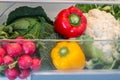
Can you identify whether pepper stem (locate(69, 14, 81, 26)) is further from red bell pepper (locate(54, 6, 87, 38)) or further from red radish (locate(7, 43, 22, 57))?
red radish (locate(7, 43, 22, 57))

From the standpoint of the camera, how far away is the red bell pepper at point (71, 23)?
1.07m

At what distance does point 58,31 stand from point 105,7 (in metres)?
0.31

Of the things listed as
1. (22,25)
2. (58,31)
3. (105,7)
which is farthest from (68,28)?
(105,7)

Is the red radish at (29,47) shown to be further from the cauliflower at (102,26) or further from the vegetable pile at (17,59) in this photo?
the cauliflower at (102,26)

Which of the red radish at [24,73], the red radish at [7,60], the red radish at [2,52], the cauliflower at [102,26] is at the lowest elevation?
the red radish at [24,73]

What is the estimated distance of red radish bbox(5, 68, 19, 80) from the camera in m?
0.92

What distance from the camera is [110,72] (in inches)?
37.3

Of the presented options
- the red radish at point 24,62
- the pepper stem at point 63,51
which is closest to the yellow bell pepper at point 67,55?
the pepper stem at point 63,51

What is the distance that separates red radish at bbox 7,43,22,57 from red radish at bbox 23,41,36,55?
0.02 meters

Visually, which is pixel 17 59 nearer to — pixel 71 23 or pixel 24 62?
pixel 24 62

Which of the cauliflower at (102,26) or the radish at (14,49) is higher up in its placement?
the cauliflower at (102,26)

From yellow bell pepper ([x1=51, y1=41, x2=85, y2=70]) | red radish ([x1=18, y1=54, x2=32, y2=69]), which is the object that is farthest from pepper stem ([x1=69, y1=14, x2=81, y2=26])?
red radish ([x1=18, y1=54, x2=32, y2=69])

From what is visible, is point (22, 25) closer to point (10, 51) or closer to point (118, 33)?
point (10, 51)

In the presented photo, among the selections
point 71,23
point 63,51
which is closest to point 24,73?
point 63,51
